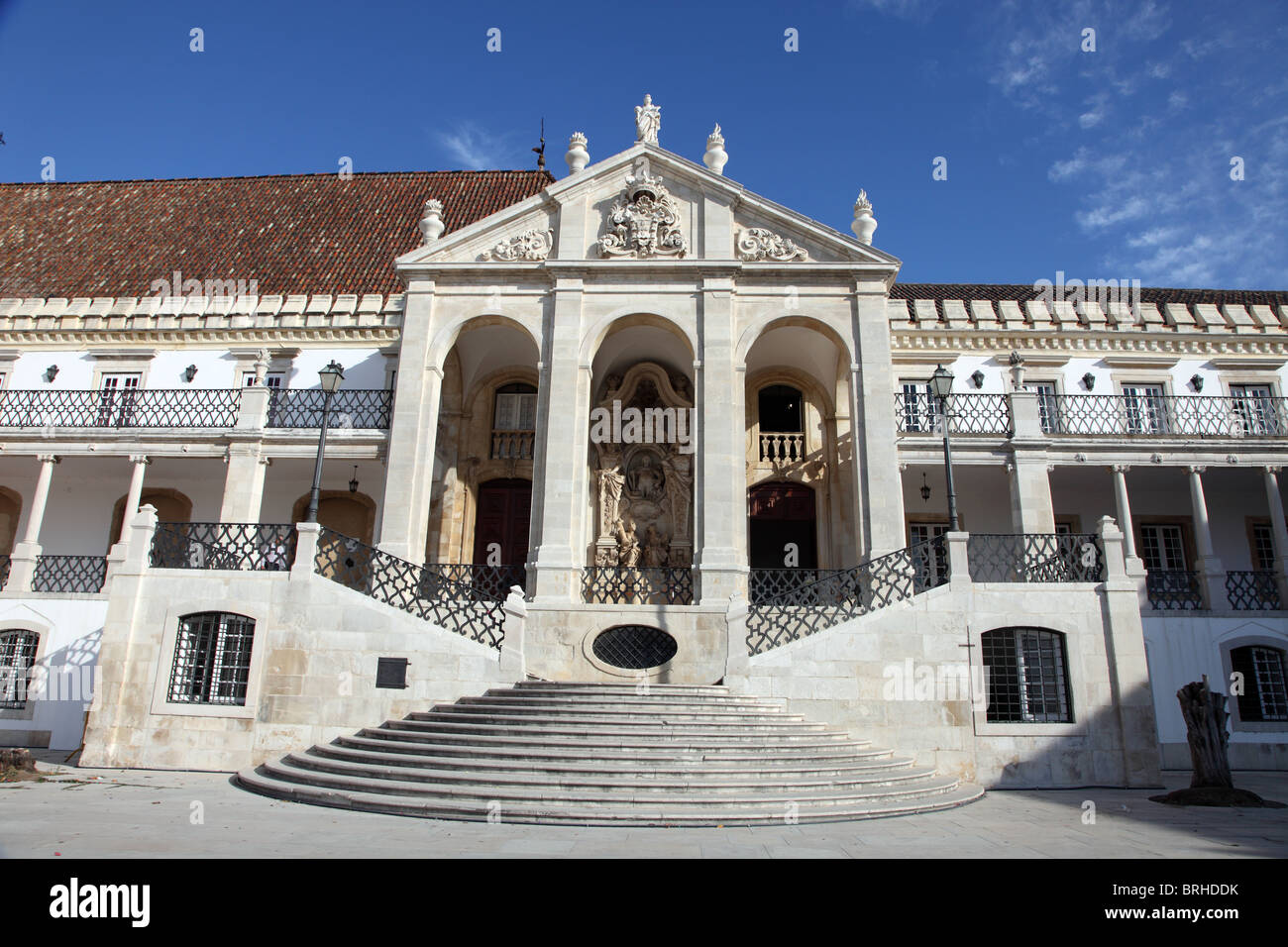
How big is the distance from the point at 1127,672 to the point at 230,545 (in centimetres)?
1636

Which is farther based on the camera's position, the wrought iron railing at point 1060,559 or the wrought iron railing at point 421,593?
the wrought iron railing at point 421,593

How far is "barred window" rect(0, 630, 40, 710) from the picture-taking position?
55.1 feet

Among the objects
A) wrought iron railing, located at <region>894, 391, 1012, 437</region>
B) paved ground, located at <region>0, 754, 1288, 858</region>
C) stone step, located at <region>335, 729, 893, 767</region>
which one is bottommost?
paved ground, located at <region>0, 754, 1288, 858</region>

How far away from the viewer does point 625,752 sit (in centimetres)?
1051

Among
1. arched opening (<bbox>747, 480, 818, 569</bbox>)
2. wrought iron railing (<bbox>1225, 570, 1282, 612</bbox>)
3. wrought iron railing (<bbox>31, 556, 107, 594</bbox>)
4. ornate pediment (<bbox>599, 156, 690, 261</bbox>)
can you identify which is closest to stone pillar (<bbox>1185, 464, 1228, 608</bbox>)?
wrought iron railing (<bbox>1225, 570, 1282, 612</bbox>)

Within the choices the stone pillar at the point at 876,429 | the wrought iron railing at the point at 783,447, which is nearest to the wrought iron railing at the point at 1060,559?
the stone pillar at the point at 876,429

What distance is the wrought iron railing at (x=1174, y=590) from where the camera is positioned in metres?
18.6

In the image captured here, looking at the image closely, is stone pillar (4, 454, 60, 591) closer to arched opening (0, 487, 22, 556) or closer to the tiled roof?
arched opening (0, 487, 22, 556)

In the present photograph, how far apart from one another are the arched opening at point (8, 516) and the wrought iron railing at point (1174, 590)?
29454mm

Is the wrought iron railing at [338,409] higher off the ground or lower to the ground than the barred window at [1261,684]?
higher

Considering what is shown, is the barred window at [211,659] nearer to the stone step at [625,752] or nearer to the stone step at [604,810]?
the stone step at [625,752]

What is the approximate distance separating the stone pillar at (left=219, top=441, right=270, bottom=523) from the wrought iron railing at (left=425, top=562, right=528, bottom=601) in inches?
194

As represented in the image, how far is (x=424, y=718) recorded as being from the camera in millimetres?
12273

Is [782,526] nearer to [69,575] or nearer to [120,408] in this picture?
[69,575]
